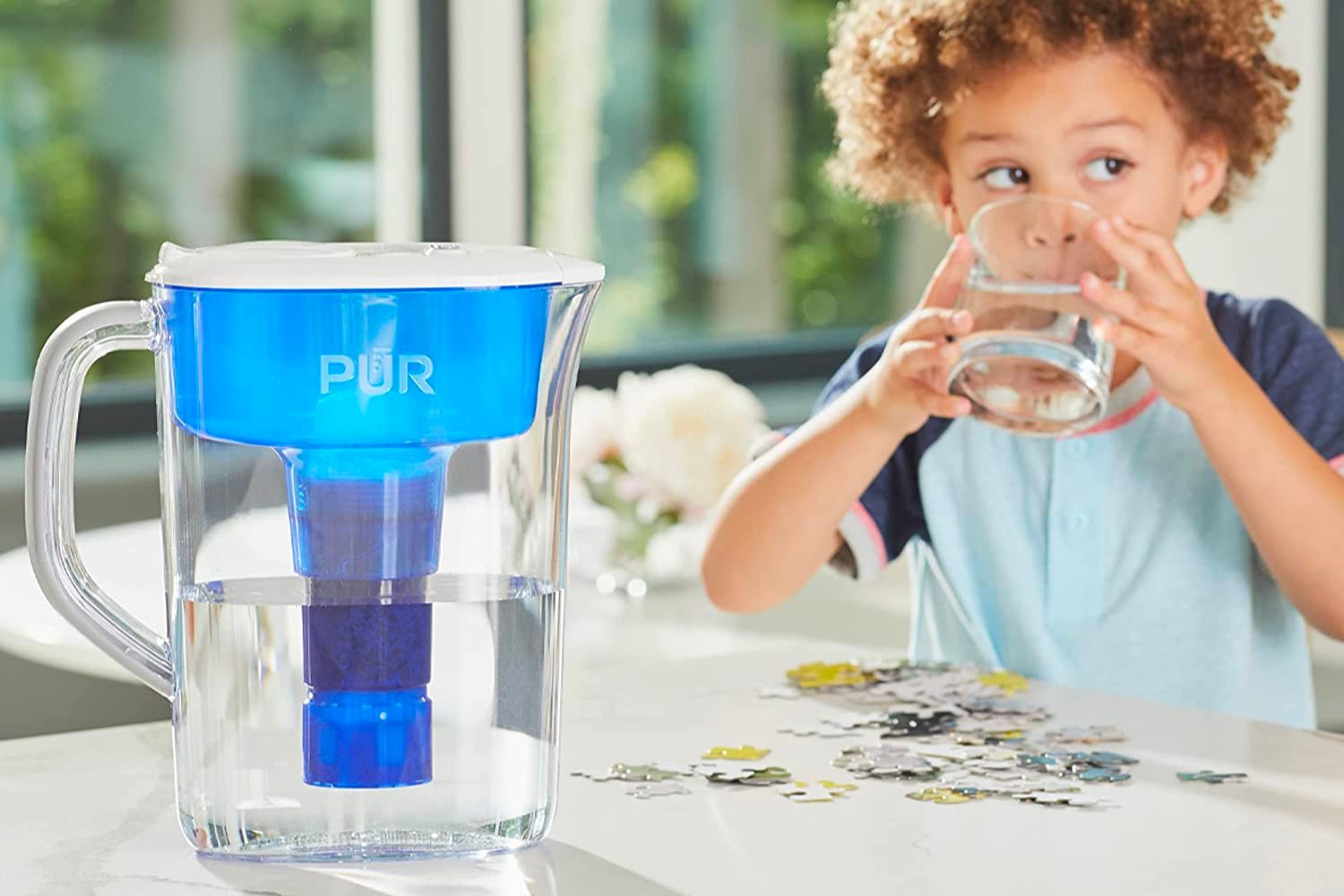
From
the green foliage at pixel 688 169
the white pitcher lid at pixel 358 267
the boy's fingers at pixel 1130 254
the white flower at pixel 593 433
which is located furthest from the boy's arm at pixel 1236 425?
the green foliage at pixel 688 169

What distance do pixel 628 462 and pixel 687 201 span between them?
1.73 m

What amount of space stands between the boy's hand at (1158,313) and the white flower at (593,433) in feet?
2.70

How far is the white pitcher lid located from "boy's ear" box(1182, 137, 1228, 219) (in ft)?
2.65

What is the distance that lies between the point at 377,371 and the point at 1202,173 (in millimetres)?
901

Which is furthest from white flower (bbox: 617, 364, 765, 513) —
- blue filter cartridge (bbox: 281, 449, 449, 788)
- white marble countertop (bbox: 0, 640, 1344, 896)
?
blue filter cartridge (bbox: 281, 449, 449, 788)

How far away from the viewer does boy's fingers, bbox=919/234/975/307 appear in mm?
1080

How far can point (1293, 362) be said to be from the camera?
136 cm

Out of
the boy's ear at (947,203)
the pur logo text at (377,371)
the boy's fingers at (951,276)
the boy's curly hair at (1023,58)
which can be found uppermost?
the boy's curly hair at (1023,58)

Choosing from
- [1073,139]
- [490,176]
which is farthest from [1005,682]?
[490,176]

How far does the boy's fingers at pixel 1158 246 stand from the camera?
3.47 ft

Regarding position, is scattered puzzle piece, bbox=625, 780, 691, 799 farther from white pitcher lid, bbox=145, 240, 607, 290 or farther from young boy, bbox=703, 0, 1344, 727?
young boy, bbox=703, 0, 1344, 727

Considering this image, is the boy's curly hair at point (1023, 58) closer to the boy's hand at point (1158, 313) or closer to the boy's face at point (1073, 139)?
the boy's face at point (1073, 139)

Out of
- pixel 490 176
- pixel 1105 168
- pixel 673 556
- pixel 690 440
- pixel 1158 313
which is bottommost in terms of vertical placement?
pixel 673 556

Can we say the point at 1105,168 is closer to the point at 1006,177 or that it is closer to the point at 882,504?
the point at 1006,177
